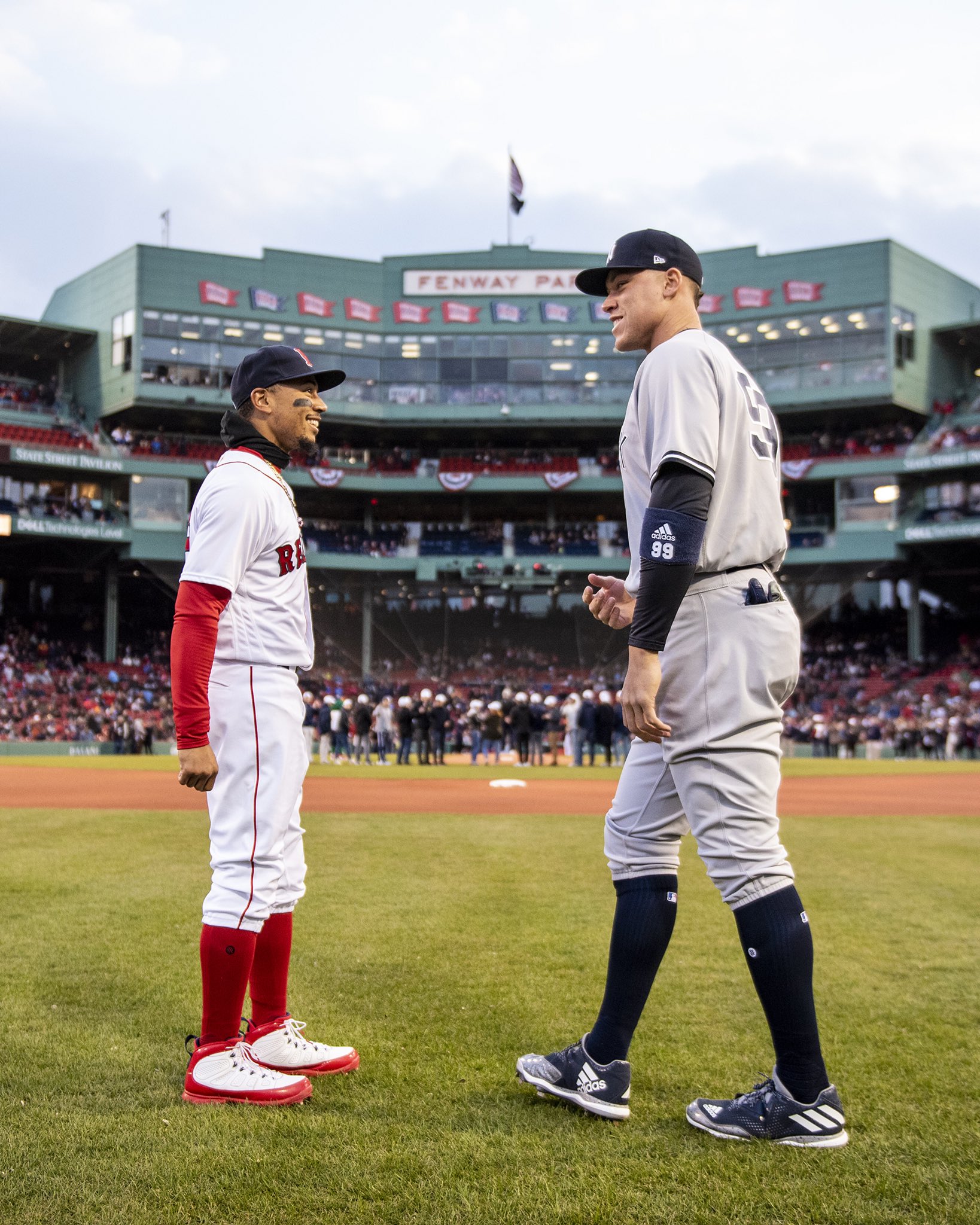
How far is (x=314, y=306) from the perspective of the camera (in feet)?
150

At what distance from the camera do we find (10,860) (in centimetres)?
728

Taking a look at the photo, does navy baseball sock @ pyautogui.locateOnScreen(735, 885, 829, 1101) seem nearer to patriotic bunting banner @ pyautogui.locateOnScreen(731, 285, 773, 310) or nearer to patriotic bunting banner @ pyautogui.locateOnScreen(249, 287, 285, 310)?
patriotic bunting banner @ pyautogui.locateOnScreen(731, 285, 773, 310)

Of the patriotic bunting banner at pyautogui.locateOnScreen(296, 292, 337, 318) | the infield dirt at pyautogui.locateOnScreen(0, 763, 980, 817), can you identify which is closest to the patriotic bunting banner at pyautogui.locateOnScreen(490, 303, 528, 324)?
the patriotic bunting banner at pyautogui.locateOnScreen(296, 292, 337, 318)

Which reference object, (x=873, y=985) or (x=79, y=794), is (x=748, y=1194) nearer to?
(x=873, y=985)

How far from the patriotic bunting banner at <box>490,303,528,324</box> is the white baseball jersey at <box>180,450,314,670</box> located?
45.5m

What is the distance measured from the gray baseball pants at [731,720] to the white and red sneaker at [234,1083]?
1384 mm

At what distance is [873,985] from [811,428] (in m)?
44.3

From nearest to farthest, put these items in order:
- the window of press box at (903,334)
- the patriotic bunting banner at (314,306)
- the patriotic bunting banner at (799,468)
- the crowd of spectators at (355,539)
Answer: the patriotic bunting banner at (799,468), the window of press box at (903,334), the crowd of spectators at (355,539), the patriotic bunting banner at (314,306)

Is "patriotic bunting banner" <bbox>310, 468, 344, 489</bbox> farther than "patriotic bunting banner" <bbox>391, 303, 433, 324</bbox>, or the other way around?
"patriotic bunting banner" <bbox>391, 303, 433, 324</bbox>

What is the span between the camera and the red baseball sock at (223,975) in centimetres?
306

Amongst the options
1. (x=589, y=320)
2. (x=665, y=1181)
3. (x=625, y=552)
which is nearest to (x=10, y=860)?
(x=665, y=1181)

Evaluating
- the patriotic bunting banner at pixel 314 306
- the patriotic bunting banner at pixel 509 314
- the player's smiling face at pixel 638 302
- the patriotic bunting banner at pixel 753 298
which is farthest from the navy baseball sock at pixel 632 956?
the patriotic bunting banner at pixel 509 314

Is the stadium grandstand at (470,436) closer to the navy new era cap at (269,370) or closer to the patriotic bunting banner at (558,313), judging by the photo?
the patriotic bunting banner at (558,313)

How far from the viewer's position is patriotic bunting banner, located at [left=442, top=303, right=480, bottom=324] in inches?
1850
